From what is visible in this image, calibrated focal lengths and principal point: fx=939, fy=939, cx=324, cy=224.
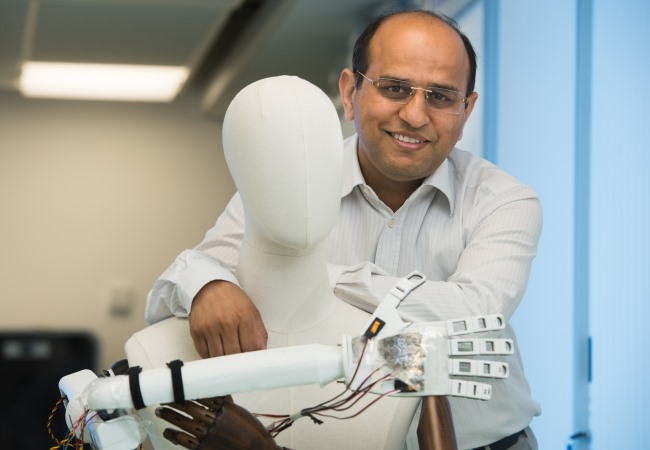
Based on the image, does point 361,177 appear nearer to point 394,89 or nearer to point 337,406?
point 394,89

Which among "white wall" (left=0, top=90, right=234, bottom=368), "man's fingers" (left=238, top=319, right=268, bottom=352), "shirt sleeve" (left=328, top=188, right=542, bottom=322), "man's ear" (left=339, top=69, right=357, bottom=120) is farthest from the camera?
"white wall" (left=0, top=90, right=234, bottom=368)

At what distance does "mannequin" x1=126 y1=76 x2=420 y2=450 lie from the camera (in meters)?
1.04

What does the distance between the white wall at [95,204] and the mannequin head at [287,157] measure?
5.15 metres

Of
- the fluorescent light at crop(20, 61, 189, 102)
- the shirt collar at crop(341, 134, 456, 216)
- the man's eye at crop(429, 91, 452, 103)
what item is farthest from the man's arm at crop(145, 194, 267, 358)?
the fluorescent light at crop(20, 61, 189, 102)

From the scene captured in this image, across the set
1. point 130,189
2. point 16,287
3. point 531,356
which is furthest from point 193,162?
point 531,356

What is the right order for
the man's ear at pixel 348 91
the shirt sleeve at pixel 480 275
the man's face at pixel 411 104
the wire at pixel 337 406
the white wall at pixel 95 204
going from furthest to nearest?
1. the white wall at pixel 95 204
2. the man's ear at pixel 348 91
3. the man's face at pixel 411 104
4. the shirt sleeve at pixel 480 275
5. the wire at pixel 337 406

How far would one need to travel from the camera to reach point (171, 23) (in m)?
4.41

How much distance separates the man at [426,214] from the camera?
50.2 inches

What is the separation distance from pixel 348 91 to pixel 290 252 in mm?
593

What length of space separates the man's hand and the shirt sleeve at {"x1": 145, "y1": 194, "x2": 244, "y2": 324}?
3cm

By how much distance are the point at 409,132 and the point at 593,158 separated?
139 cm

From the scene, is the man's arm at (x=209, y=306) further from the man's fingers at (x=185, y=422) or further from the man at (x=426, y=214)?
the man's fingers at (x=185, y=422)

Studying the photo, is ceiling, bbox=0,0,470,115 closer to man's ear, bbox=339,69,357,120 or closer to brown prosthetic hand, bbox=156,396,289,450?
man's ear, bbox=339,69,357,120

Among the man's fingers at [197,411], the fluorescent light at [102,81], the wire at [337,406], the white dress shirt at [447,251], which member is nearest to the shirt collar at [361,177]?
the white dress shirt at [447,251]
